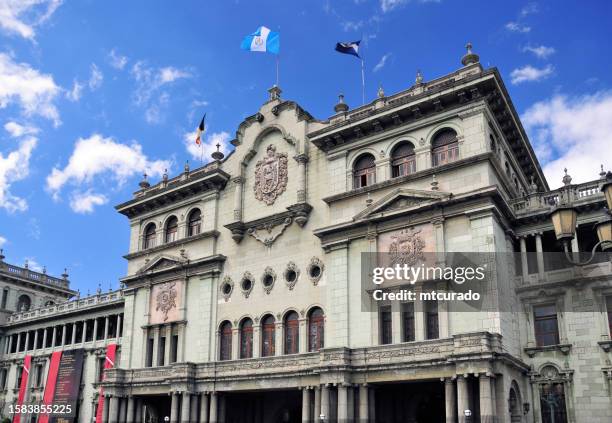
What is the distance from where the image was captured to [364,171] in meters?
38.1

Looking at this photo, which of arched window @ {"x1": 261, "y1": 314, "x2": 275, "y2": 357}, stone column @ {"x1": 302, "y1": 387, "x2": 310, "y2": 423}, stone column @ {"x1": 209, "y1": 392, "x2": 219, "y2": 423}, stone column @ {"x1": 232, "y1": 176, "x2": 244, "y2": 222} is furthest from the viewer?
stone column @ {"x1": 232, "y1": 176, "x2": 244, "y2": 222}

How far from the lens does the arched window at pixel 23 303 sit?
75.7 m

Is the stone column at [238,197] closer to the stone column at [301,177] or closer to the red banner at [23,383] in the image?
the stone column at [301,177]

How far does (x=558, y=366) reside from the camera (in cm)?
3156

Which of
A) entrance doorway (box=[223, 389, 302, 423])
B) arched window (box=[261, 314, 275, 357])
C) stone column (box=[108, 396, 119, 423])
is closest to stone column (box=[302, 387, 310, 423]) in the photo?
arched window (box=[261, 314, 275, 357])

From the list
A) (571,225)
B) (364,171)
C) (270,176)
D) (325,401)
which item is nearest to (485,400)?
(325,401)

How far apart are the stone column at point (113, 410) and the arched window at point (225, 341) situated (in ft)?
29.3

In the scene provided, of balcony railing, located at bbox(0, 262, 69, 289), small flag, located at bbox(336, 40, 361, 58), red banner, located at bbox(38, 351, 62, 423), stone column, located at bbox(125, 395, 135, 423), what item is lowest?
stone column, located at bbox(125, 395, 135, 423)

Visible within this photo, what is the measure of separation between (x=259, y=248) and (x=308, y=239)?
406 cm

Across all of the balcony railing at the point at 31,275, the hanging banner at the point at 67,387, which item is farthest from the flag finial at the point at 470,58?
the balcony railing at the point at 31,275

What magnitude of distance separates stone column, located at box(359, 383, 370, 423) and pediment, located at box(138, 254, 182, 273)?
58.2 ft

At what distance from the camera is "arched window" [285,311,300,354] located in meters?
37.6

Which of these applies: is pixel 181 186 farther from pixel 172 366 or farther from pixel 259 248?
pixel 172 366

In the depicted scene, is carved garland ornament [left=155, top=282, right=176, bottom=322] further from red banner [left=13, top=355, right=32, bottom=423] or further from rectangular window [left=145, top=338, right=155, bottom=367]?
red banner [left=13, top=355, right=32, bottom=423]
